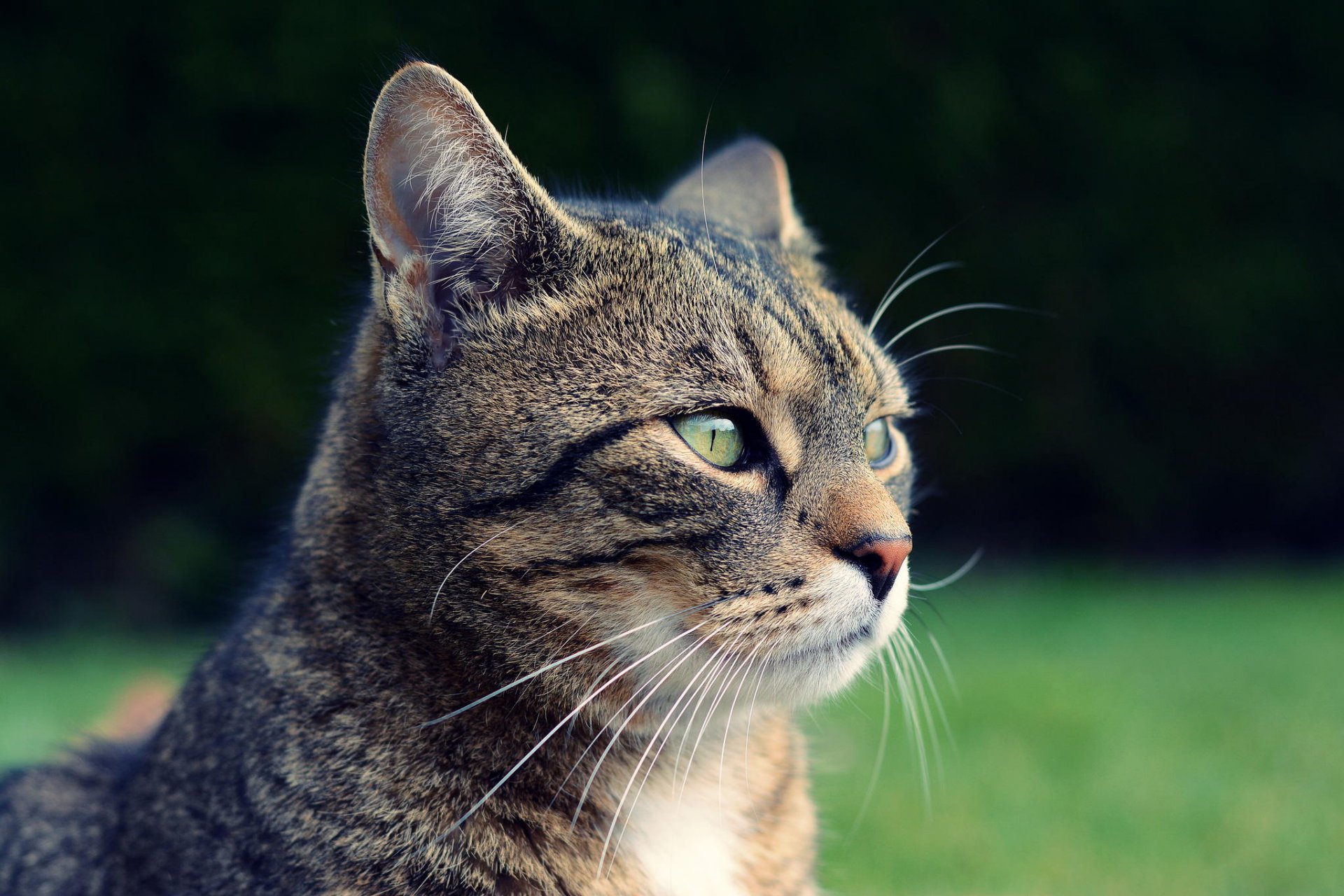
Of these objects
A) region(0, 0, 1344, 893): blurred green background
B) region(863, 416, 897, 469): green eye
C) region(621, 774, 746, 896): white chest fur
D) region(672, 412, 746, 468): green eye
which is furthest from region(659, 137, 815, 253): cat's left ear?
region(0, 0, 1344, 893): blurred green background

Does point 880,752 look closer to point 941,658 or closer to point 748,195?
point 941,658

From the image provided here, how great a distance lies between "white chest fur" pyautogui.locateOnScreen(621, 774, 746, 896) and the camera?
1980 mm

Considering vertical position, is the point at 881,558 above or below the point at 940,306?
below

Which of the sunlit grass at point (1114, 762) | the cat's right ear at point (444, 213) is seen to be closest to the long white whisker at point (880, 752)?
the sunlit grass at point (1114, 762)

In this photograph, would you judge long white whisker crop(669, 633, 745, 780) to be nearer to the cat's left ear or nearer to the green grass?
the green grass

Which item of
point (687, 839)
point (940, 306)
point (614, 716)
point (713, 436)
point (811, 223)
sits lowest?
point (687, 839)

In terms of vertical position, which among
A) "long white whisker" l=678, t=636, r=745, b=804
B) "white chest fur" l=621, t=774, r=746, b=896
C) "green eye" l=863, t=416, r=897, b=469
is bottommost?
"white chest fur" l=621, t=774, r=746, b=896

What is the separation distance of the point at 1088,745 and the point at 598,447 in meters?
3.45

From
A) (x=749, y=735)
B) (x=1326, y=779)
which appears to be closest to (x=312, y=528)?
(x=749, y=735)

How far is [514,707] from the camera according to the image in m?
1.91

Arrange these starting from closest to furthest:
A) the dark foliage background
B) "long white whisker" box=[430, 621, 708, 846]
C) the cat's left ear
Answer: "long white whisker" box=[430, 621, 708, 846] → the cat's left ear → the dark foliage background

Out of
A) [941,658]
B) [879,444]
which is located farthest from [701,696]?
[879,444]

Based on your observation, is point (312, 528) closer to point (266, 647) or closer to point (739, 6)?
point (266, 647)

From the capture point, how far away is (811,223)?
6570mm
